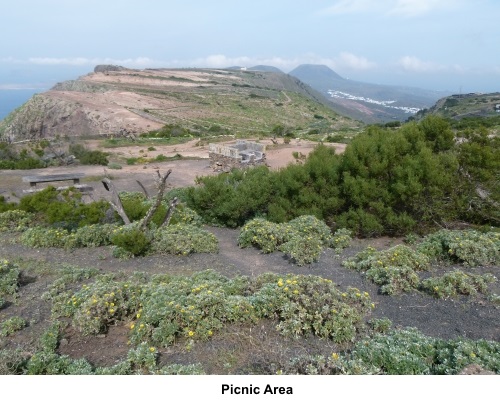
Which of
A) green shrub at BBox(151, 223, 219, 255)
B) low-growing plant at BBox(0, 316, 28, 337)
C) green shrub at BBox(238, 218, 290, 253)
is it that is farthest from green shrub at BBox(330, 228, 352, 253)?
low-growing plant at BBox(0, 316, 28, 337)

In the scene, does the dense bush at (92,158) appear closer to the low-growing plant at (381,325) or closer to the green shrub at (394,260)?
the green shrub at (394,260)

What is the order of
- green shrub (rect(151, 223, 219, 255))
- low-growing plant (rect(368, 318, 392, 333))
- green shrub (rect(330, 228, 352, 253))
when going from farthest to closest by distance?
green shrub (rect(330, 228, 352, 253))
green shrub (rect(151, 223, 219, 255))
low-growing plant (rect(368, 318, 392, 333))

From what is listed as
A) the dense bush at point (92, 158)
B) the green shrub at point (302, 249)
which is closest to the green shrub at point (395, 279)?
the green shrub at point (302, 249)

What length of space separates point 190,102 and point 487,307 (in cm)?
5472

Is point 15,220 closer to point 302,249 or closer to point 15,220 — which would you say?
point 15,220

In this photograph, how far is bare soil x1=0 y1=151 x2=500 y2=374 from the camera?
→ 407 centimetres

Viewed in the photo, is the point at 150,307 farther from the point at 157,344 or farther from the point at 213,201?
the point at 213,201

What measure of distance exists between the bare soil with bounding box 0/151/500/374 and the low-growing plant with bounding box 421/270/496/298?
123 mm

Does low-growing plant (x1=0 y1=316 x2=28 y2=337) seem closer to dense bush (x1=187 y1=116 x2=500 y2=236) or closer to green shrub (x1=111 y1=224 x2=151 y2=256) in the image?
green shrub (x1=111 y1=224 x2=151 y2=256)

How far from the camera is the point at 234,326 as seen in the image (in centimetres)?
450

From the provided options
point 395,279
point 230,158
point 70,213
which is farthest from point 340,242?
point 230,158

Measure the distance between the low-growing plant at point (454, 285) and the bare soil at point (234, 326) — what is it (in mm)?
123

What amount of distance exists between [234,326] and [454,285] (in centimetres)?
335

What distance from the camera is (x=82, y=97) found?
49844 millimetres
